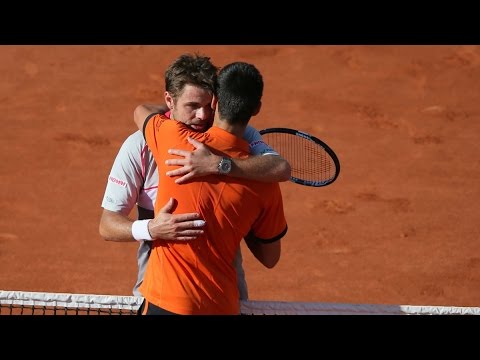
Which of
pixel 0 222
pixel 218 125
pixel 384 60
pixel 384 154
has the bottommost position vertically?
pixel 0 222

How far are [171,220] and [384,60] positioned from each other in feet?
28.4

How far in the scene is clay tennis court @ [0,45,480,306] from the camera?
7.92 meters

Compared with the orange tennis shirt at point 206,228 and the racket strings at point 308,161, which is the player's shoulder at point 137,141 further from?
the racket strings at point 308,161

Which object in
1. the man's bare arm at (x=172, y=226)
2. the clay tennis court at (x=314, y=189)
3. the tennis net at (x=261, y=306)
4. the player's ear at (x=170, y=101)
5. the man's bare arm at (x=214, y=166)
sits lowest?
the clay tennis court at (x=314, y=189)

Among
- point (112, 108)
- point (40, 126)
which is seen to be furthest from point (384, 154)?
point (40, 126)

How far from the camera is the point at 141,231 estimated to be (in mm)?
3914

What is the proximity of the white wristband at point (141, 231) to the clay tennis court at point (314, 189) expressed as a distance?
3764 millimetres

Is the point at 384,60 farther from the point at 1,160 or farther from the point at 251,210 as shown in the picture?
the point at 251,210

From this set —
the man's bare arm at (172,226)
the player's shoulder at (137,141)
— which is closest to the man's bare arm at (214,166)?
the man's bare arm at (172,226)

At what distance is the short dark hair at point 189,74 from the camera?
4152mm

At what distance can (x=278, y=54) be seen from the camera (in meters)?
12.0

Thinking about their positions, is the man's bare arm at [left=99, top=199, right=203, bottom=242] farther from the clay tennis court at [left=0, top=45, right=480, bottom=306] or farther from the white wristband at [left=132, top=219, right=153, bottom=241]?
the clay tennis court at [left=0, top=45, right=480, bottom=306]

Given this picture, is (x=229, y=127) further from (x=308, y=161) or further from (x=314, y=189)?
(x=314, y=189)

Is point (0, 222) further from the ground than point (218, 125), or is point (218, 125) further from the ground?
point (218, 125)
